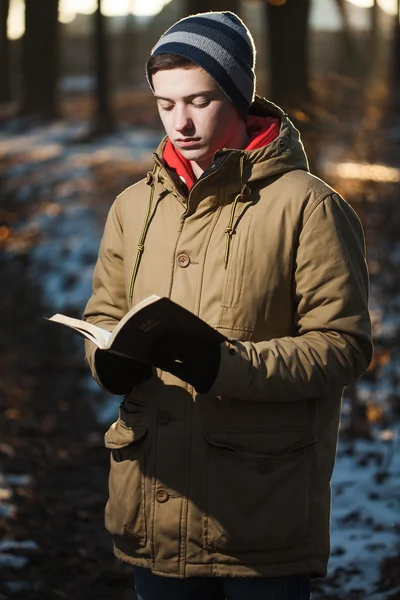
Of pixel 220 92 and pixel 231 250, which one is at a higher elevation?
pixel 220 92

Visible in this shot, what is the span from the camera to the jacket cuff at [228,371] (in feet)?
10.0

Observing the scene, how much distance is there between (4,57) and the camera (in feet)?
80.6

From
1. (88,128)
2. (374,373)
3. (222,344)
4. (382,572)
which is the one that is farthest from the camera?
(88,128)

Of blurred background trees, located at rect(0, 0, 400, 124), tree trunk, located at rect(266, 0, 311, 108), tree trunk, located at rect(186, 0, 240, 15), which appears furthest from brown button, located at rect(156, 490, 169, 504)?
tree trunk, located at rect(186, 0, 240, 15)

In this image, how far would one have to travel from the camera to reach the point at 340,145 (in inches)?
507

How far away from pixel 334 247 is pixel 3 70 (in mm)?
22350

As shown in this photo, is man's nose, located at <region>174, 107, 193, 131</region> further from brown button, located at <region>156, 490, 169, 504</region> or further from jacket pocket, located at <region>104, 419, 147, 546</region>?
brown button, located at <region>156, 490, 169, 504</region>

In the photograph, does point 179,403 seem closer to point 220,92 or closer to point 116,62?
point 220,92

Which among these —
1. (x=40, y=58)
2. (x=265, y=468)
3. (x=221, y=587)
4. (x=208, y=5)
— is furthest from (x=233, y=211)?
(x=40, y=58)

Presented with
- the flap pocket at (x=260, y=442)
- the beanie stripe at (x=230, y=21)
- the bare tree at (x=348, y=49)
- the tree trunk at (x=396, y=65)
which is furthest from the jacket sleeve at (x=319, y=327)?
the bare tree at (x=348, y=49)

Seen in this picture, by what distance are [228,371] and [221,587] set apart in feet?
2.32

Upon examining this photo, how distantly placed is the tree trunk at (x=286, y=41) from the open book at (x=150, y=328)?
37.9ft

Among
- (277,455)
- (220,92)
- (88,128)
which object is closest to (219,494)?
(277,455)

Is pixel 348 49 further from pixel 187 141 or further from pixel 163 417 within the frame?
pixel 163 417
